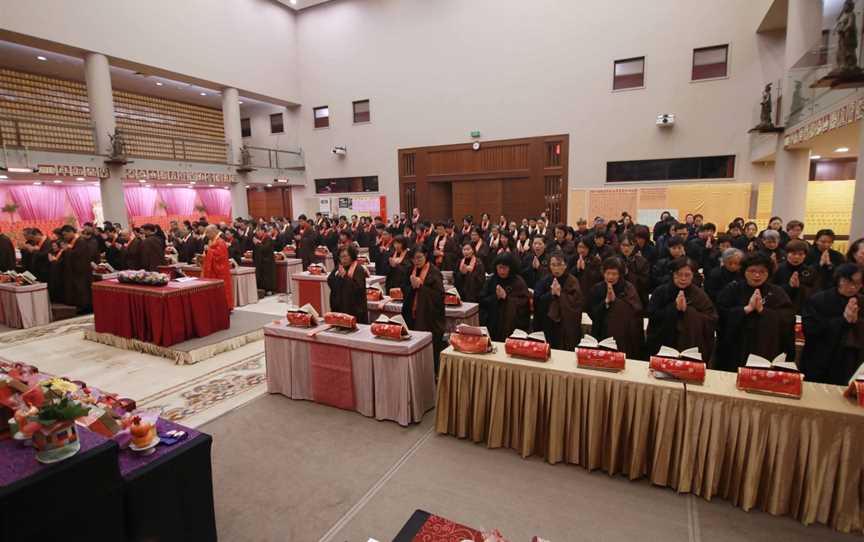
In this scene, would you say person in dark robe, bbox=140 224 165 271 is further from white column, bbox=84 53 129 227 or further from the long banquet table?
the long banquet table

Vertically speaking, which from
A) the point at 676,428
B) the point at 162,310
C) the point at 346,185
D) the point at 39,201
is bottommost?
the point at 676,428

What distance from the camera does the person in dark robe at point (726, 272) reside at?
4.64 meters

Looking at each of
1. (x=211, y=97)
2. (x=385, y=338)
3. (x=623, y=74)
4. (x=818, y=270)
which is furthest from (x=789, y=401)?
(x=211, y=97)

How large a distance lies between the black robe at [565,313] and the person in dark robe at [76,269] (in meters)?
9.08

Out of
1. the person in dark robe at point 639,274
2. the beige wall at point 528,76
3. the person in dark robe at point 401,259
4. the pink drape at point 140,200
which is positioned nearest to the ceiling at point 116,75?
the pink drape at point 140,200

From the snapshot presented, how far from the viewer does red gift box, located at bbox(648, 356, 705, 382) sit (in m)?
3.14

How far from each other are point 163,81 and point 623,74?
16.1m

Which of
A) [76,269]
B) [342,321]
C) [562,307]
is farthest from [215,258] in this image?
[562,307]

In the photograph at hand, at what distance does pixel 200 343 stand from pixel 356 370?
3.34m

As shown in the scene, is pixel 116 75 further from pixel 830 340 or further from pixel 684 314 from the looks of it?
pixel 830 340

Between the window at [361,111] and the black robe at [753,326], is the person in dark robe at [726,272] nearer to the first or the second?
the black robe at [753,326]

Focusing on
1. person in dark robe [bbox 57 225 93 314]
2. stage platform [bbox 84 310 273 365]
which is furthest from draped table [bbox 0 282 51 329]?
stage platform [bbox 84 310 273 365]

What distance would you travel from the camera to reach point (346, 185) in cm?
1909

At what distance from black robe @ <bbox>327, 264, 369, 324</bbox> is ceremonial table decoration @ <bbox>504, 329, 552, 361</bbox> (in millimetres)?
2574
